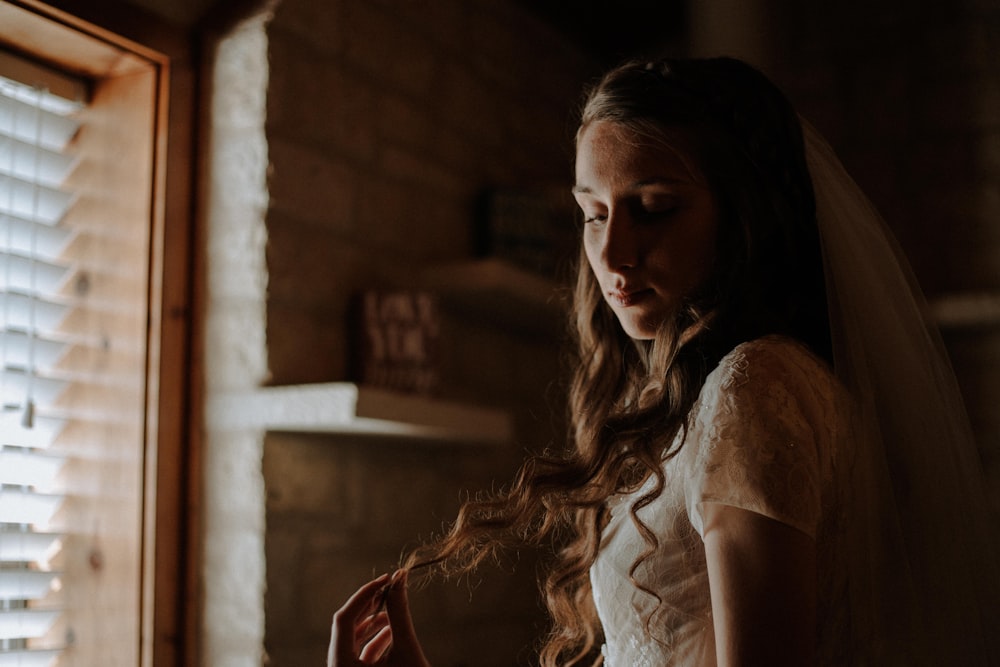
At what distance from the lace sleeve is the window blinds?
954 mm

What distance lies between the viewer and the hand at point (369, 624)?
96cm

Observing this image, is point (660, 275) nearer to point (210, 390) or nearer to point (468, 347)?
point (210, 390)

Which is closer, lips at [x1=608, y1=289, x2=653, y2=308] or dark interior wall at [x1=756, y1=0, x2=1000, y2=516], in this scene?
lips at [x1=608, y1=289, x2=653, y2=308]

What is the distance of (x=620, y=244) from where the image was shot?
0.97m

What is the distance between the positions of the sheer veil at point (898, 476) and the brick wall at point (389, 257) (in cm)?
85

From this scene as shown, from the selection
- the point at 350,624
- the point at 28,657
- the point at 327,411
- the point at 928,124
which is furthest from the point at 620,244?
the point at 928,124

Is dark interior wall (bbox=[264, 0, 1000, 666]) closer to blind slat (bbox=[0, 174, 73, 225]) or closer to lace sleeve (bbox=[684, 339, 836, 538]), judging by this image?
blind slat (bbox=[0, 174, 73, 225])

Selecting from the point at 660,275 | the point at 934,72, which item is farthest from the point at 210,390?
the point at 934,72

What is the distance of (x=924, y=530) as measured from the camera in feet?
3.15

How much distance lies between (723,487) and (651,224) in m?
0.31

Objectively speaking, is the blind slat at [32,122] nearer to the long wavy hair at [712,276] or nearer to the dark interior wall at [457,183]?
the dark interior wall at [457,183]

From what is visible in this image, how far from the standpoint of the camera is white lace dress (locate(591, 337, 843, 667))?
30.6 inches

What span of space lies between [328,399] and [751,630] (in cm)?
82

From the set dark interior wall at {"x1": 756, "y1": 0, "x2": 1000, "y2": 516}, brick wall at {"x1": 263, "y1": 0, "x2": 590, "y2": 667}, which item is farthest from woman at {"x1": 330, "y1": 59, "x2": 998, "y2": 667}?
dark interior wall at {"x1": 756, "y1": 0, "x2": 1000, "y2": 516}
